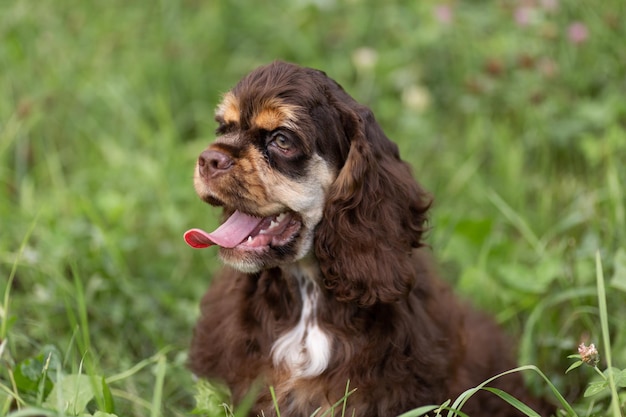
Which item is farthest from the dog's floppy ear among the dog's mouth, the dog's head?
the dog's mouth

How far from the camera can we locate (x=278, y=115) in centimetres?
293

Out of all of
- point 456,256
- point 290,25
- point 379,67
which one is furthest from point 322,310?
point 290,25

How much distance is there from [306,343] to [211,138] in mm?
2674

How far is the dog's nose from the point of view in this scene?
2943mm

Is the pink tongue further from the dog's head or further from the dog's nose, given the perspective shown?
the dog's nose

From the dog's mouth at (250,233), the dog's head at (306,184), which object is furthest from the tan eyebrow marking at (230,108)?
the dog's mouth at (250,233)

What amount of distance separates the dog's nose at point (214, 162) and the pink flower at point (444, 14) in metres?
3.13

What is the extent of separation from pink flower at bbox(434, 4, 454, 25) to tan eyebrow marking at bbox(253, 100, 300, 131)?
3.03 m

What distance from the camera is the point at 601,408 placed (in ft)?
11.6

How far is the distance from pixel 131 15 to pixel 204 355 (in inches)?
142

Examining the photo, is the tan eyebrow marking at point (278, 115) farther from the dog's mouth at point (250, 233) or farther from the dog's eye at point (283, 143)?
the dog's mouth at point (250, 233)

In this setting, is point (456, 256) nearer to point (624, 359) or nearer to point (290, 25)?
point (624, 359)

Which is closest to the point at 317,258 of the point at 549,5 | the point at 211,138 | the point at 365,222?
the point at 365,222

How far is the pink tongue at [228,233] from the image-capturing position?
3043mm
